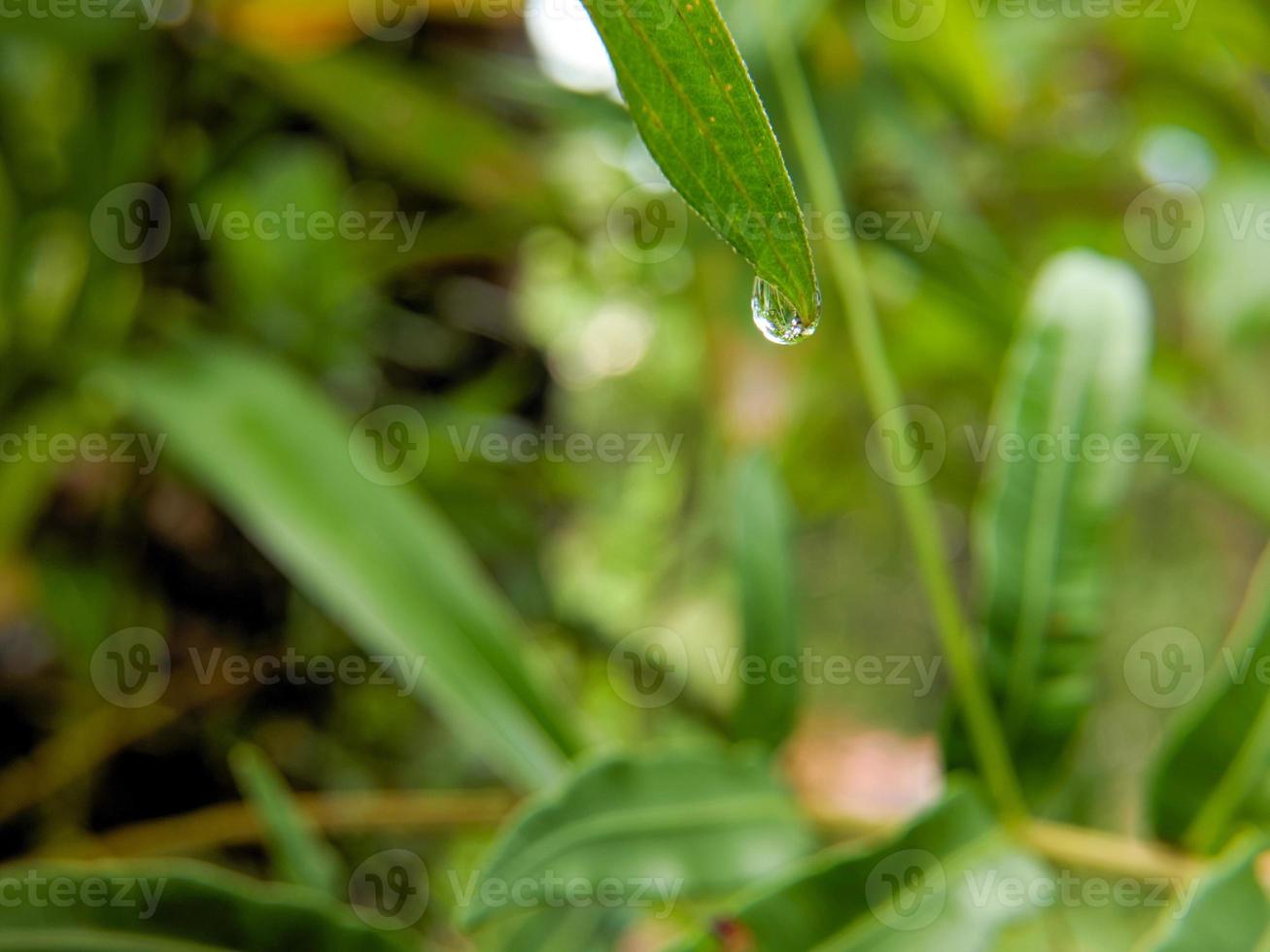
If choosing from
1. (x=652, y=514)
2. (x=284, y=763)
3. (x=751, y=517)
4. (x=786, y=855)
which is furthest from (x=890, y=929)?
(x=652, y=514)

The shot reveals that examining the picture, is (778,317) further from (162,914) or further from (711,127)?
(162,914)

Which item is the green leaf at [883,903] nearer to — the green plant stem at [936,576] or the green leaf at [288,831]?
the green plant stem at [936,576]

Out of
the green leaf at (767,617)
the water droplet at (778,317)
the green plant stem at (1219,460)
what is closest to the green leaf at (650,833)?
the green leaf at (767,617)

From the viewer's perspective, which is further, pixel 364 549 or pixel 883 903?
pixel 364 549

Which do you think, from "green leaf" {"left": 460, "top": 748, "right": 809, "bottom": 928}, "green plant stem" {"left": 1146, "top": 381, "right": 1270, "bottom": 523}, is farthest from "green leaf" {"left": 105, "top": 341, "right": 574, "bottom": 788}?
"green plant stem" {"left": 1146, "top": 381, "right": 1270, "bottom": 523}

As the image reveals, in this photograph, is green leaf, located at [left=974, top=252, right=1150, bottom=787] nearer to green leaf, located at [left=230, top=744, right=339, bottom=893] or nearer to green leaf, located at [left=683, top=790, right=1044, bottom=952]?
green leaf, located at [left=683, top=790, right=1044, bottom=952]

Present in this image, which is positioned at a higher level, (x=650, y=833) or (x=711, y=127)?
(x=711, y=127)


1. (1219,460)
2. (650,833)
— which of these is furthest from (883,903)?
(1219,460)
